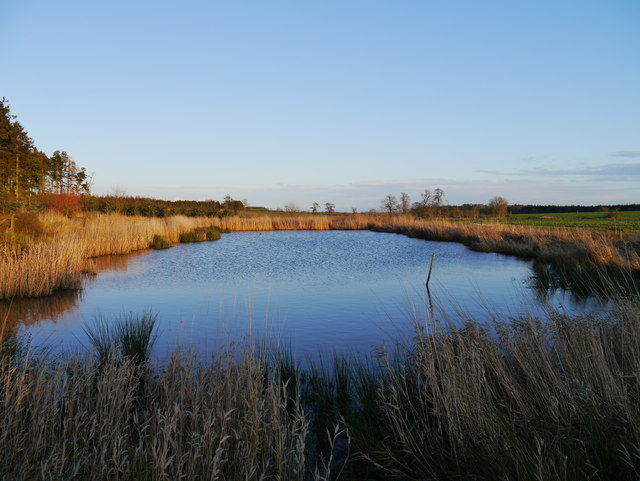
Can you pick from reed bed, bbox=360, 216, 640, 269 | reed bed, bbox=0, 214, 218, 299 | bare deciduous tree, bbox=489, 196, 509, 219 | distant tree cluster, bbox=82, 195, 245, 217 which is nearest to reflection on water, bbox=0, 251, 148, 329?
reed bed, bbox=0, 214, 218, 299

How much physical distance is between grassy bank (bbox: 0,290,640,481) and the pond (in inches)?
45.8

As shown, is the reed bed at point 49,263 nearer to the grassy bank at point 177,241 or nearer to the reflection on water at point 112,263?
the grassy bank at point 177,241

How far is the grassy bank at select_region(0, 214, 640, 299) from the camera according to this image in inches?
422

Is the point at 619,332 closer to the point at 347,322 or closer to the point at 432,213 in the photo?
the point at 347,322

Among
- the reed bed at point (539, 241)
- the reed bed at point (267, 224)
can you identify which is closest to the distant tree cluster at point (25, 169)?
the reed bed at point (267, 224)

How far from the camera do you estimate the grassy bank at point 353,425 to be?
280cm

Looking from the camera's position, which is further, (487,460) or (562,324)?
(562,324)

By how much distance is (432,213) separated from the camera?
43.4m

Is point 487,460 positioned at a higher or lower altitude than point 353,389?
higher

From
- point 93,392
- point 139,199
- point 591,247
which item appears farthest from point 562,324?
point 139,199

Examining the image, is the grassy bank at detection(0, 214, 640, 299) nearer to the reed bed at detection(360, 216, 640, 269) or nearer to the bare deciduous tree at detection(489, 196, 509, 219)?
the reed bed at detection(360, 216, 640, 269)

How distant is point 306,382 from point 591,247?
12.4 m

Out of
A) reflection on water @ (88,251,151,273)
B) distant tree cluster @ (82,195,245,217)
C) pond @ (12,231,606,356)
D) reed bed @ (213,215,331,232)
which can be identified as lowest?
pond @ (12,231,606,356)

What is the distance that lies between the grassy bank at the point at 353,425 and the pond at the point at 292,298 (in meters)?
1.16
